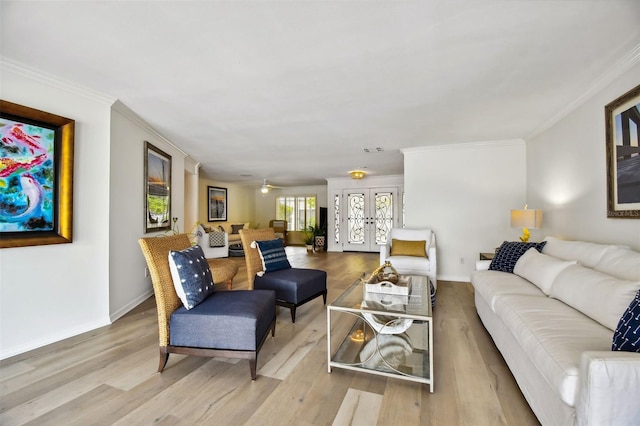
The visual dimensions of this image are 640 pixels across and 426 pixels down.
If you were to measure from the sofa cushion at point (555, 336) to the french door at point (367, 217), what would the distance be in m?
6.25

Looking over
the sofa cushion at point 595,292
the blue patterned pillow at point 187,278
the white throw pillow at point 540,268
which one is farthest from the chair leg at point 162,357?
the white throw pillow at point 540,268

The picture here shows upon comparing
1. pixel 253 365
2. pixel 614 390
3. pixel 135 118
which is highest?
pixel 135 118

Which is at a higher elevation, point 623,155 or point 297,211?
point 623,155

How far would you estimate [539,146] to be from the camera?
3957mm

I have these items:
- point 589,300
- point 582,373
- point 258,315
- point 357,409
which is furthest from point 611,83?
point 258,315

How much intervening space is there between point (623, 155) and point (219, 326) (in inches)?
135

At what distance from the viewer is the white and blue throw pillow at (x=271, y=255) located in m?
3.26

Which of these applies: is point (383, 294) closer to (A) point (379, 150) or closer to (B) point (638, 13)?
(B) point (638, 13)

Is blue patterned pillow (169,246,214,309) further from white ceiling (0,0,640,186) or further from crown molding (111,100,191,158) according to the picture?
crown molding (111,100,191,158)

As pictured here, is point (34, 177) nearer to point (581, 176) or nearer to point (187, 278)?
point (187, 278)

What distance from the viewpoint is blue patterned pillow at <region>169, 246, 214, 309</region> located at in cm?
205

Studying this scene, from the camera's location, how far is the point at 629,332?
1206 millimetres

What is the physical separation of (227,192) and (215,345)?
857cm

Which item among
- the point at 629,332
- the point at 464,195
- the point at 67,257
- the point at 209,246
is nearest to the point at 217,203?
the point at 209,246
